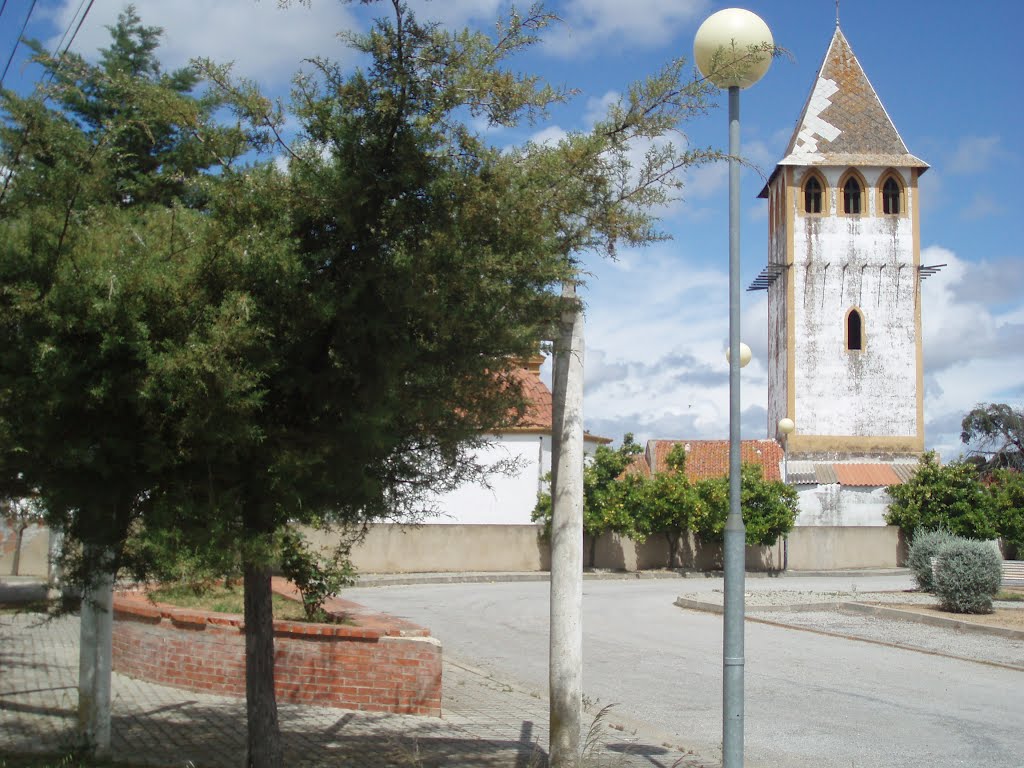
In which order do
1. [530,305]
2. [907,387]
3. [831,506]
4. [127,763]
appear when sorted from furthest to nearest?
[907,387], [831,506], [127,763], [530,305]

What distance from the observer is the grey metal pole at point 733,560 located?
591cm

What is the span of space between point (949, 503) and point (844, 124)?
23.9 metres

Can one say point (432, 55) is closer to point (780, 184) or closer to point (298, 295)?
point (298, 295)

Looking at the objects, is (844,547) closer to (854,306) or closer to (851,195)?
(854,306)

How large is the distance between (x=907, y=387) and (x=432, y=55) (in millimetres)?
49392

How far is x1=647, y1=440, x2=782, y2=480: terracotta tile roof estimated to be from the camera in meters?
47.1

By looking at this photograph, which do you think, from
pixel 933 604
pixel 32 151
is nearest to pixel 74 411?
pixel 32 151

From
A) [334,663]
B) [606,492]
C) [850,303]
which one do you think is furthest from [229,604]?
[850,303]

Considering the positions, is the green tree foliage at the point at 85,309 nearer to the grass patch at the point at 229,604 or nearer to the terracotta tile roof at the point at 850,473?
the grass patch at the point at 229,604

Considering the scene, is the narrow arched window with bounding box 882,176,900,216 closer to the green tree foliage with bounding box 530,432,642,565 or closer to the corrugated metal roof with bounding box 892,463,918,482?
the corrugated metal roof with bounding box 892,463,918,482

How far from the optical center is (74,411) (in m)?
4.91

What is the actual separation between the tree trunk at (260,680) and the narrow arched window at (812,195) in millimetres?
49292

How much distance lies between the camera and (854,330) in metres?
51.4

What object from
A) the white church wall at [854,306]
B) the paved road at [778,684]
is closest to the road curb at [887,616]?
the paved road at [778,684]
